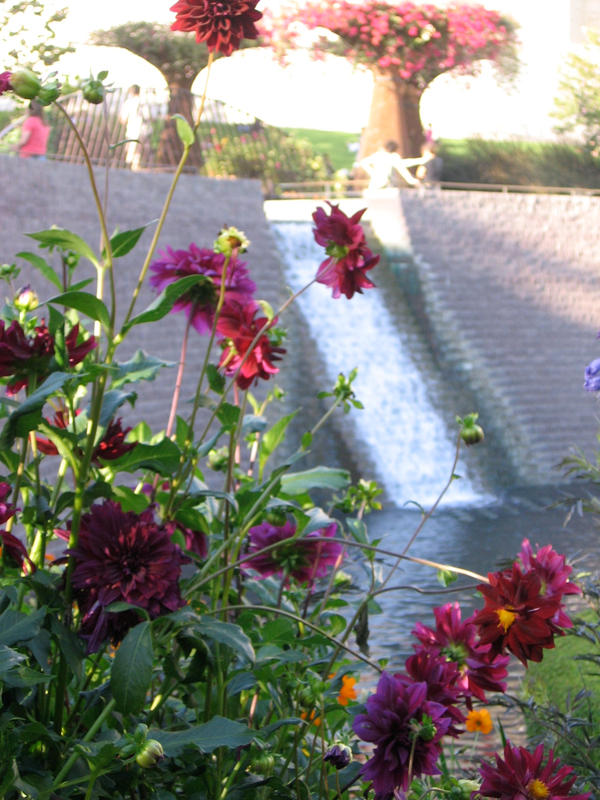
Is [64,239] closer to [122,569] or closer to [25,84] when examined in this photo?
[25,84]

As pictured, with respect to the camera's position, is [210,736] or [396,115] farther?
[396,115]

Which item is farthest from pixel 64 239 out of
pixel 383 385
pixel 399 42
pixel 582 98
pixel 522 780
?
pixel 582 98

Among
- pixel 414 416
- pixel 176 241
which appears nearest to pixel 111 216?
pixel 176 241

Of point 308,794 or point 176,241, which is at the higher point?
point 308,794

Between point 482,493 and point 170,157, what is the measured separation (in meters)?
4.62

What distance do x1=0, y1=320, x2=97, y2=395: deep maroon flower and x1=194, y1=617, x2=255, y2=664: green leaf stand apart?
1.01 ft

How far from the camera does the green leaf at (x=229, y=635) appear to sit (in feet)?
3.51

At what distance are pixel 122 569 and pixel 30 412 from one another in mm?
172

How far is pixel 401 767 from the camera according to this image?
108 cm

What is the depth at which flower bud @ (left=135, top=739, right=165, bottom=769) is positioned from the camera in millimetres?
906

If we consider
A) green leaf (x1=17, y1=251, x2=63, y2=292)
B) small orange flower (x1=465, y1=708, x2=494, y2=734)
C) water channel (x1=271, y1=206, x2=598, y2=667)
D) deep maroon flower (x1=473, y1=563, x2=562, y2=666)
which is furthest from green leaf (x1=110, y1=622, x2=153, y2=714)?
water channel (x1=271, y1=206, x2=598, y2=667)

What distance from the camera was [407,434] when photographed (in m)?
7.75

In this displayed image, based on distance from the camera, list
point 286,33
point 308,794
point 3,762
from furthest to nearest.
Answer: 1. point 286,33
2. point 308,794
3. point 3,762

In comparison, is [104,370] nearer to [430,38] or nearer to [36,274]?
[36,274]
